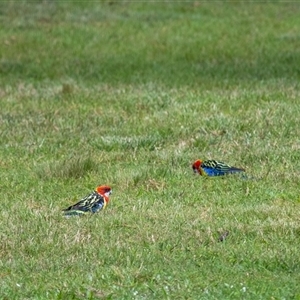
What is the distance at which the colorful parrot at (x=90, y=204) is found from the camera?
854 cm

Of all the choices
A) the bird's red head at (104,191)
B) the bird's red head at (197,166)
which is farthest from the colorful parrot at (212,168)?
the bird's red head at (104,191)

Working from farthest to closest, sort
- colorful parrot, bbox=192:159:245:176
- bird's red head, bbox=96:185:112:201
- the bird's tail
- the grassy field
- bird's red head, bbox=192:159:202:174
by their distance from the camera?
bird's red head, bbox=192:159:202:174, colorful parrot, bbox=192:159:245:176, bird's red head, bbox=96:185:112:201, the bird's tail, the grassy field

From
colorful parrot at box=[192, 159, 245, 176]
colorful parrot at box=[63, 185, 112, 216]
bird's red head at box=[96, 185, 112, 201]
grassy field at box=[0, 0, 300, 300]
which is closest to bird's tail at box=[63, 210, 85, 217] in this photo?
colorful parrot at box=[63, 185, 112, 216]

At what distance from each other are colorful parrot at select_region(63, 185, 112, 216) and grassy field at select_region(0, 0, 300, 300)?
86 millimetres

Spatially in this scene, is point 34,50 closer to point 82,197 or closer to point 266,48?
point 266,48

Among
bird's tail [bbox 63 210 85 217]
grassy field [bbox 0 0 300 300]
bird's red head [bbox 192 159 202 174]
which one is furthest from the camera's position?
bird's red head [bbox 192 159 202 174]

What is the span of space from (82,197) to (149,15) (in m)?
14.6

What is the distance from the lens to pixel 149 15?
23.6 m

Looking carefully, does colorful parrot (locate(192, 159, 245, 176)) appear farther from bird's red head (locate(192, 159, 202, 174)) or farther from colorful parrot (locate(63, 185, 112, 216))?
colorful parrot (locate(63, 185, 112, 216))

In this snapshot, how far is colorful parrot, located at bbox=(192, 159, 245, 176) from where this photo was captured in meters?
9.79

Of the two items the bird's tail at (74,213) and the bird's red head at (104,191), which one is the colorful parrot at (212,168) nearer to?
the bird's red head at (104,191)

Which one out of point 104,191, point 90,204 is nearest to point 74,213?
point 90,204

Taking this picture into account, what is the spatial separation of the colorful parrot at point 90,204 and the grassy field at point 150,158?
86 millimetres

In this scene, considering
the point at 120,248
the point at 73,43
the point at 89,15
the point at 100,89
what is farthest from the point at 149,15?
the point at 120,248
